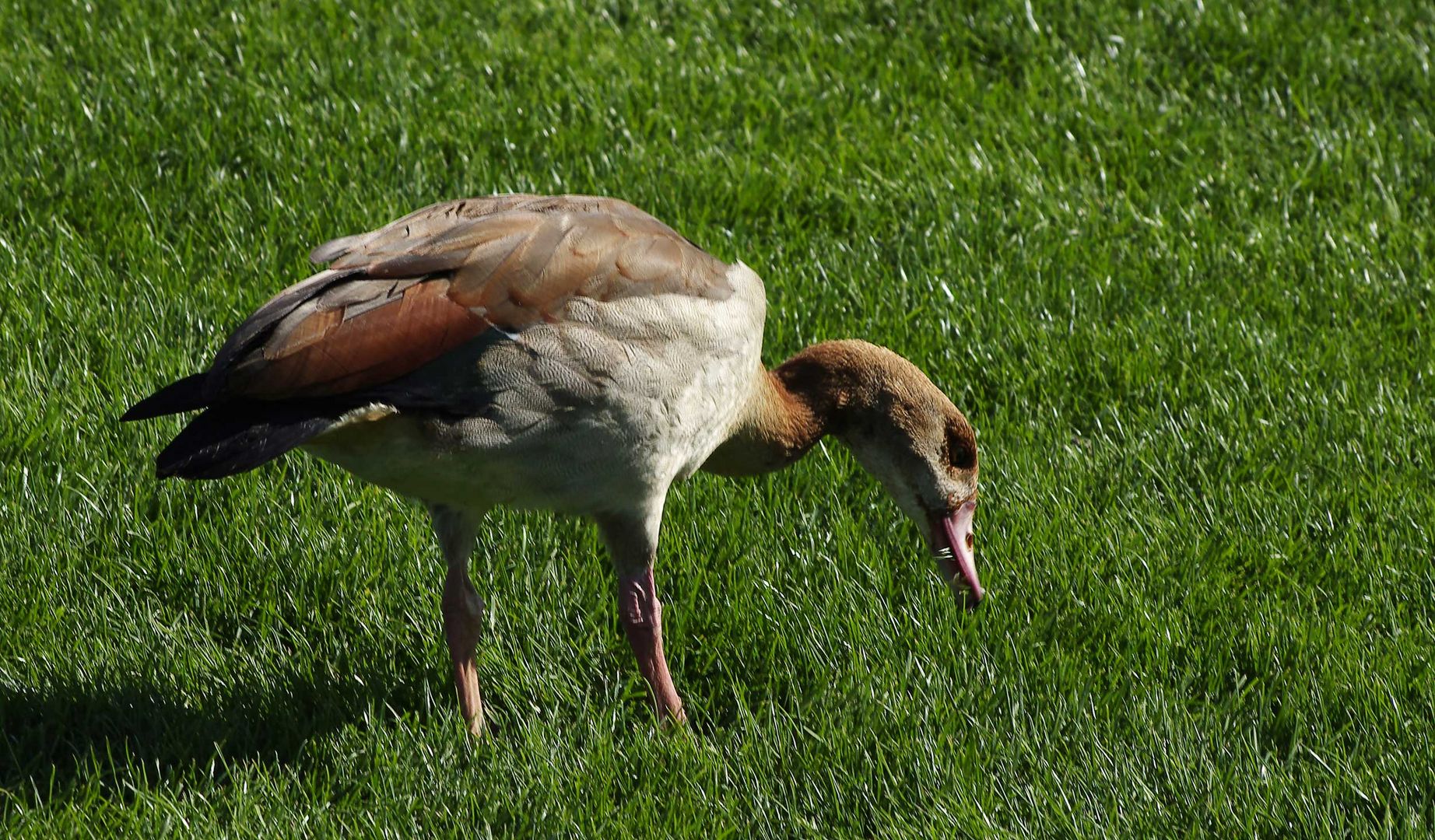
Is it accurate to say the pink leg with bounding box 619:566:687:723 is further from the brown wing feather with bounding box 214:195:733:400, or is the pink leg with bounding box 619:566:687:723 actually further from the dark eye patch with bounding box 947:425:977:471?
the dark eye patch with bounding box 947:425:977:471

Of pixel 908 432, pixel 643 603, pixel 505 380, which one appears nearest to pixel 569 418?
pixel 505 380

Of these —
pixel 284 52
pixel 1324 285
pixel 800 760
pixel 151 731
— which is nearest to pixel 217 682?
pixel 151 731

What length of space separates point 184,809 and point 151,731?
325mm

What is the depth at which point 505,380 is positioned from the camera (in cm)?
378

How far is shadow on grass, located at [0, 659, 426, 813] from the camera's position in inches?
154

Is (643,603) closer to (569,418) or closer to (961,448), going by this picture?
(569,418)

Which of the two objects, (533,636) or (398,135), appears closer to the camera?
(533,636)

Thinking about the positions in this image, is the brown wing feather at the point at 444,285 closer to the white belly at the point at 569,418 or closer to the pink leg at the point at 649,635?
the white belly at the point at 569,418

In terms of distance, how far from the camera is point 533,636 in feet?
14.9

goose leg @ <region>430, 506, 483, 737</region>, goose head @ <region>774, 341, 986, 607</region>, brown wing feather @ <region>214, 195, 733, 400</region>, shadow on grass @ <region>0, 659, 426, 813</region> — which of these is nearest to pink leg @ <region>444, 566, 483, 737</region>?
goose leg @ <region>430, 506, 483, 737</region>

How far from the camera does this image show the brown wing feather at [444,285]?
3.59 metres

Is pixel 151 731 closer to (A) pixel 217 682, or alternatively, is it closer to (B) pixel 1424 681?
(A) pixel 217 682

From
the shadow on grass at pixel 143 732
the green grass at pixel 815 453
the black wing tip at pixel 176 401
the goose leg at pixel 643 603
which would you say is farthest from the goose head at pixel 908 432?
the black wing tip at pixel 176 401

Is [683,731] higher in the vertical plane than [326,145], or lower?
lower
